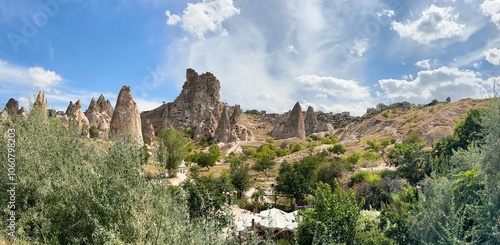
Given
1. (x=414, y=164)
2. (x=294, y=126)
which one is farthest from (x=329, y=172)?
(x=294, y=126)

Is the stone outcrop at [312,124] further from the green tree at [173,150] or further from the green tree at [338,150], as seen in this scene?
the green tree at [173,150]

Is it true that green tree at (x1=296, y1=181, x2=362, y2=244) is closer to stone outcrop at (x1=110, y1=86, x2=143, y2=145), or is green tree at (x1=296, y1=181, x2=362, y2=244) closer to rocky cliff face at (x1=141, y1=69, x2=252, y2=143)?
stone outcrop at (x1=110, y1=86, x2=143, y2=145)

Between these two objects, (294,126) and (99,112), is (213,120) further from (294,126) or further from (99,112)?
(99,112)

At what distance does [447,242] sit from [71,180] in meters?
8.15

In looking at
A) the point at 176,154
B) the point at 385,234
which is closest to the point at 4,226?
the point at 385,234

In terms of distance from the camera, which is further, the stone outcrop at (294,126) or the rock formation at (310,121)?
the rock formation at (310,121)

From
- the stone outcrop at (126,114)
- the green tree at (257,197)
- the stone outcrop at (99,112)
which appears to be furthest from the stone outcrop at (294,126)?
the green tree at (257,197)

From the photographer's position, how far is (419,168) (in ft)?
94.8

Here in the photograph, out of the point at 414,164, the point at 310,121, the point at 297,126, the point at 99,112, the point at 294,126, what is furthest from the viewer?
the point at 310,121

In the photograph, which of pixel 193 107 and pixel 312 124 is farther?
pixel 312 124

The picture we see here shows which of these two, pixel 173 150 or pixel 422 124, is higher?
pixel 422 124

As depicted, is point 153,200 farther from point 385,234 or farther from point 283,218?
point 283,218

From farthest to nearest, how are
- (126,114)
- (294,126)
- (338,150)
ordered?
(294,126)
(338,150)
(126,114)

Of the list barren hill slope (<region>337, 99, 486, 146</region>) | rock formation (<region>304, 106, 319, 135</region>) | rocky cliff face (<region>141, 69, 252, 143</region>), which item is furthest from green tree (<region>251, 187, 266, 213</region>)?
rock formation (<region>304, 106, 319, 135</region>)
